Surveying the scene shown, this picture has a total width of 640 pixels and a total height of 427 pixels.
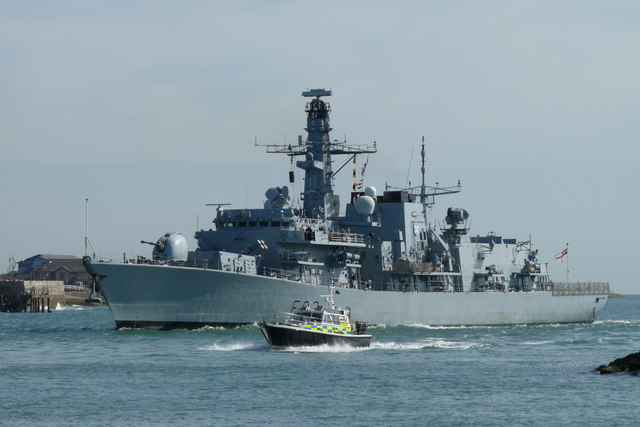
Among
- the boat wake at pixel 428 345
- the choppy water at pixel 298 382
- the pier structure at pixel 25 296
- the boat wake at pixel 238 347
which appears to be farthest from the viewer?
the pier structure at pixel 25 296

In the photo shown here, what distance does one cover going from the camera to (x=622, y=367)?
41812mm

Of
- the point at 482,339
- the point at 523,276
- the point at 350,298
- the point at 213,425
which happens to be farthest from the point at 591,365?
the point at 523,276

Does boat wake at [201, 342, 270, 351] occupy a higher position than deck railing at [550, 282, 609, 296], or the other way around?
deck railing at [550, 282, 609, 296]

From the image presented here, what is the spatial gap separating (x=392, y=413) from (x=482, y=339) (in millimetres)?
24957

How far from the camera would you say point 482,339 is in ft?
185

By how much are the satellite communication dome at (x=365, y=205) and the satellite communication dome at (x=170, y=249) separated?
1253 cm

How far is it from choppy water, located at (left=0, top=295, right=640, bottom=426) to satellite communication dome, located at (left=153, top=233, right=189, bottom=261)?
369 cm

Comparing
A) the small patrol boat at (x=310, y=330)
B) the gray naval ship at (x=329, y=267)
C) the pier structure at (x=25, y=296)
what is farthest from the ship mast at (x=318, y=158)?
the pier structure at (x=25, y=296)

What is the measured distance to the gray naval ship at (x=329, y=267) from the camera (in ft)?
175

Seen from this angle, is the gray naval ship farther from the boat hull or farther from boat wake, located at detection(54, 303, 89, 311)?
boat wake, located at detection(54, 303, 89, 311)

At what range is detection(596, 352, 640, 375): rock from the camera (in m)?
41.5

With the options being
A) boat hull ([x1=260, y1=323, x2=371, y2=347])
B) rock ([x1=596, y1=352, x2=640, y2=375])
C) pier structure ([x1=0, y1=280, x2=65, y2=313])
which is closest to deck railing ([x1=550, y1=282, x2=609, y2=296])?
rock ([x1=596, y1=352, x2=640, y2=375])

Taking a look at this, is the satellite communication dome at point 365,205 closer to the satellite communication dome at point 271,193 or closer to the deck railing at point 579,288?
the satellite communication dome at point 271,193

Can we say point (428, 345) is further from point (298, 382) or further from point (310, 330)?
point (298, 382)
